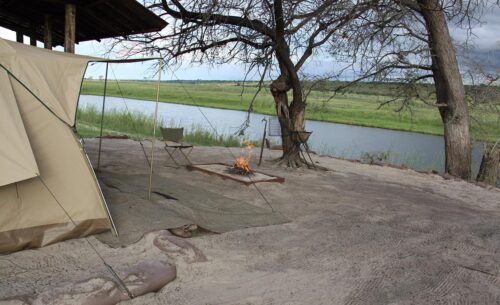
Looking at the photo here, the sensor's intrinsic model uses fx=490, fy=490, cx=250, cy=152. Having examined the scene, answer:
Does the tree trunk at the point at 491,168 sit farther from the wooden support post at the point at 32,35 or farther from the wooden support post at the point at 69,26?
the wooden support post at the point at 32,35

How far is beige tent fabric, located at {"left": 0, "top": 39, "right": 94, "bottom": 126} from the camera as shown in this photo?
408cm

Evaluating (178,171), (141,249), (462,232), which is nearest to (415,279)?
(462,232)

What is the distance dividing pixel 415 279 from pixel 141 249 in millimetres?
2254

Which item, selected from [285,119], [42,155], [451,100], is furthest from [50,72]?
[451,100]

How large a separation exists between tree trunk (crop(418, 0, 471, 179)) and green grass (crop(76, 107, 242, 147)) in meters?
6.21

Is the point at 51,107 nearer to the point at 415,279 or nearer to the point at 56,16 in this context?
the point at 415,279

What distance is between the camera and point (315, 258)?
430 cm

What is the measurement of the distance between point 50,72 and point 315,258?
2.83 m

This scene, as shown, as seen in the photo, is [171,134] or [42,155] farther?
[171,134]

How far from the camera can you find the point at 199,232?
4746 millimetres

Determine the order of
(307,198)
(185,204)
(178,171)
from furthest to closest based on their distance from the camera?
1. (178,171)
2. (307,198)
3. (185,204)

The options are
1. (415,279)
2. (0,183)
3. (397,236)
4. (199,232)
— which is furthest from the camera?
(397,236)

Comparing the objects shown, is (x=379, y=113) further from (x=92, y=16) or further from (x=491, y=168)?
(x=92, y=16)

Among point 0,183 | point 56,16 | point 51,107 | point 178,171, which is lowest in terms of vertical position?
point 178,171
